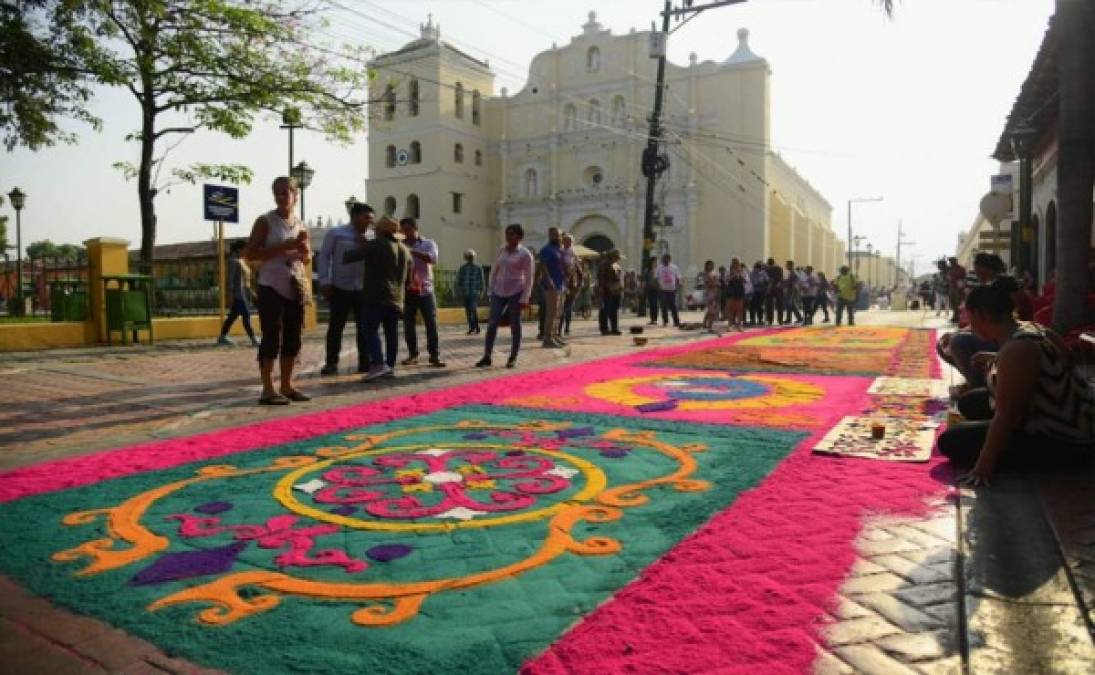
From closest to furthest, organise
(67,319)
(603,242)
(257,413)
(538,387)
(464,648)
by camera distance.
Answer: (464,648) < (257,413) < (538,387) < (67,319) < (603,242)

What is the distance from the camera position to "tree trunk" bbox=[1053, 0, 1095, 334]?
16.3 feet

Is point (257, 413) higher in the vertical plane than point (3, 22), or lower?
lower

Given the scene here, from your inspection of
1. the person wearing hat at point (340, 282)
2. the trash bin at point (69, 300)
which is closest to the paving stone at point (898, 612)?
the person wearing hat at point (340, 282)

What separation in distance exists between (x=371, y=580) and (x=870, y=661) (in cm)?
143

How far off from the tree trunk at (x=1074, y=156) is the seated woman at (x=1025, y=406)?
2431mm

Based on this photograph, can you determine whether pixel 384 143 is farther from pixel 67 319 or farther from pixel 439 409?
pixel 439 409

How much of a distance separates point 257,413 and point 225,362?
172 inches

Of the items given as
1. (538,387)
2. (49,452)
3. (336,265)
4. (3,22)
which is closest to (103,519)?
(49,452)

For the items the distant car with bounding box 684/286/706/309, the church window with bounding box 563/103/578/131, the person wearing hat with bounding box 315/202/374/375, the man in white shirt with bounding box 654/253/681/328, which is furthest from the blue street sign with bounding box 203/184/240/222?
the church window with bounding box 563/103/578/131

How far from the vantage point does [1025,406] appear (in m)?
3.32

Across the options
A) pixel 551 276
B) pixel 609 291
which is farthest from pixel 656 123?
pixel 551 276

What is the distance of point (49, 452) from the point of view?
410 cm

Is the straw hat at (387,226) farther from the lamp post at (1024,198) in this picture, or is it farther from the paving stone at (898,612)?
the lamp post at (1024,198)

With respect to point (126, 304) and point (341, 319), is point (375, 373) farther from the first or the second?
point (126, 304)
